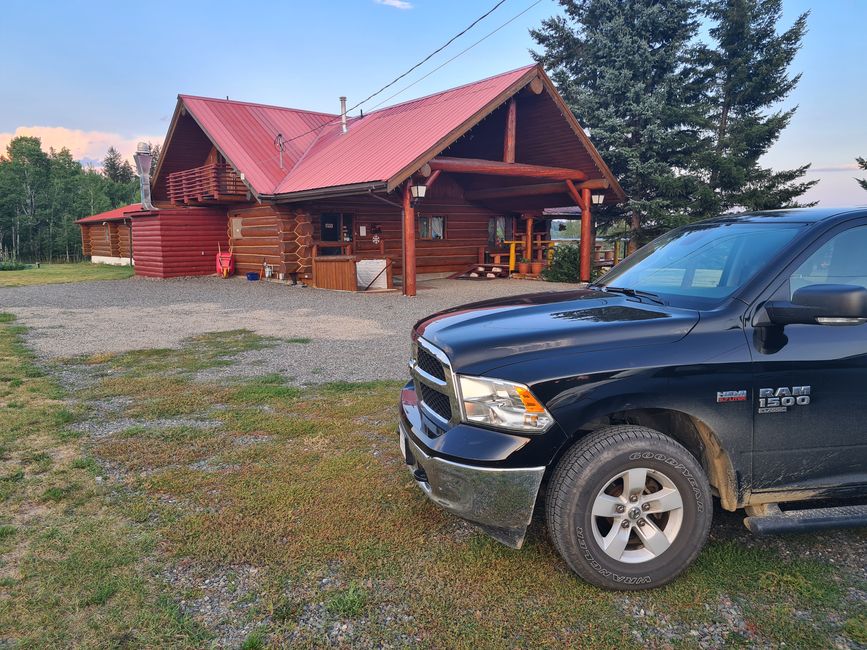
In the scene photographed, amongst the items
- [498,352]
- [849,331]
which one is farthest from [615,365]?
[849,331]

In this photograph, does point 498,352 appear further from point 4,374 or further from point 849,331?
point 4,374

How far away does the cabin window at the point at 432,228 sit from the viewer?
73.4 ft

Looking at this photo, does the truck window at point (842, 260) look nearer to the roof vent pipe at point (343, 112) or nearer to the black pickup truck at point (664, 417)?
the black pickup truck at point (664, 417)

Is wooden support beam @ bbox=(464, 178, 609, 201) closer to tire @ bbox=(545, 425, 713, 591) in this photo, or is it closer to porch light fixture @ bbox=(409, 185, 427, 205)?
porch light fixture @ bbox=(409, 185, 427, 205)

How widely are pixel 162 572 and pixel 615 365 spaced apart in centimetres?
252

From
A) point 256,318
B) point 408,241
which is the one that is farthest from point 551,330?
point 408,241

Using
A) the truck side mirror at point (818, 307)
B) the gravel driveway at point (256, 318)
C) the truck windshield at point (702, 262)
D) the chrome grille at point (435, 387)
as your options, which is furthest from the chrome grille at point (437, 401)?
the gravel driveway at point (256, 318)

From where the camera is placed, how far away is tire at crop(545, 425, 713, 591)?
271 centimetres

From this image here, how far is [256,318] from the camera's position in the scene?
12.4m

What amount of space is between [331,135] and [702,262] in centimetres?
2123

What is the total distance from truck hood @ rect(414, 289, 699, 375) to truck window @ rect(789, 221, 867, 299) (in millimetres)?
774

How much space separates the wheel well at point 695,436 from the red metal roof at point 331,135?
40.0 ft

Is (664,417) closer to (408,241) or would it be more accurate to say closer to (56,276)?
(408,241)

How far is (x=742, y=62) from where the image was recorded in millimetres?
22641
